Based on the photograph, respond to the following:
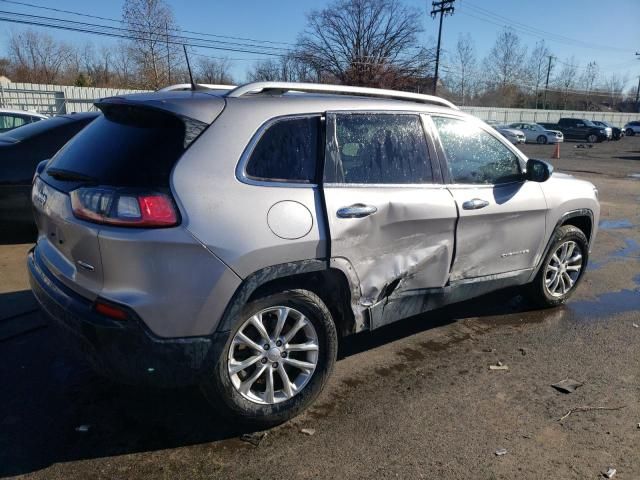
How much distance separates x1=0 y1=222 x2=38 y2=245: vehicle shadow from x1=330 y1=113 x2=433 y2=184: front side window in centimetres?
418

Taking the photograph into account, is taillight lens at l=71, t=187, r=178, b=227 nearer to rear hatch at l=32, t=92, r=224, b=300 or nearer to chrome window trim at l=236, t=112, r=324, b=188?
rear hatch at l=32, t=92, r=224, b=300

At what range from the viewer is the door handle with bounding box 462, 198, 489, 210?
3.80 m

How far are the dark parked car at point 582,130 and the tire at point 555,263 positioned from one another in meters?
43.1

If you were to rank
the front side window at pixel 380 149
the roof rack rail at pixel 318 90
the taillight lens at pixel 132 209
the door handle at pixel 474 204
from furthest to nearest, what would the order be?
the door handle at pixel 474 204 < the front side window at pixel 380 149 < the roof rack rail at pixel 318 90 < the taillight lens at pixel 132 209

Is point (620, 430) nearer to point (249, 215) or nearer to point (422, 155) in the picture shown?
point (422, 155)

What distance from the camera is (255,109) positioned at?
2893 millimetres

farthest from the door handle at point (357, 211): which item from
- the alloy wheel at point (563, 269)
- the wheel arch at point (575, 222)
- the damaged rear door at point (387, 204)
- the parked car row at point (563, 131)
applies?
the parked car row at point (563, 131)

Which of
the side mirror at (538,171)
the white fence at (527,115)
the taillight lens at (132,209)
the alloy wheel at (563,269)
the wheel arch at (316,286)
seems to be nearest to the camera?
the taillight lens at (132,209)

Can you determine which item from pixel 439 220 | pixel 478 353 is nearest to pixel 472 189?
pixel 439 220

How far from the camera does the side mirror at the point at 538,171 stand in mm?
4285

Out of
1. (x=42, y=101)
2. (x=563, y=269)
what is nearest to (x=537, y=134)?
(x=42, y=101)

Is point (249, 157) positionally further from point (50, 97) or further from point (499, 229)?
point (50, 97)

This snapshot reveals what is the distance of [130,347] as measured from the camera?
2.52 metres

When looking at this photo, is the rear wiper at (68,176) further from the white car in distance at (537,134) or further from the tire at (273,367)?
the white car in distance at (537,134)
